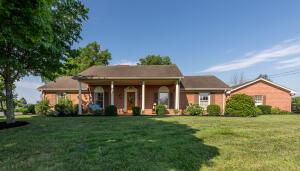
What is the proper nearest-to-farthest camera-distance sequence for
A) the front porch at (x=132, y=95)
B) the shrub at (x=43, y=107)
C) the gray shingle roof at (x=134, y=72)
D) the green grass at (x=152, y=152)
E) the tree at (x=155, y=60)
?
the green grass at (x=152, y=152), the gray shingle roof at (x=134, y=72), the shrub at (x=43, y=107), the front porch at (x=132, y=95), the tree at (x=155, y=60)

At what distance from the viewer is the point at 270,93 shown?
23.1 meters

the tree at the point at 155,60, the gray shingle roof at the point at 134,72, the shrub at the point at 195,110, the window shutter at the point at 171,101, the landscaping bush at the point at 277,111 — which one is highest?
the tree at the point at 155,60

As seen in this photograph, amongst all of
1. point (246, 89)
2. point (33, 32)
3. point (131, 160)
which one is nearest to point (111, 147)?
point (131, 160)

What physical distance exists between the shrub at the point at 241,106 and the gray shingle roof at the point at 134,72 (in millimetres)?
5191

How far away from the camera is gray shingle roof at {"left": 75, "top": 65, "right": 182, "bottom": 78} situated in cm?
1825

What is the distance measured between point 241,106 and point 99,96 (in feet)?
45.2

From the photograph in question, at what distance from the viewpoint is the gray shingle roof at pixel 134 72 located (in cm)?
1825

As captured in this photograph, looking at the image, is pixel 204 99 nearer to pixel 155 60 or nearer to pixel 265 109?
pixel 265 109

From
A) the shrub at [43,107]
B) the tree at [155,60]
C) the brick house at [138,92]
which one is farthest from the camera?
the tree at [155,60]

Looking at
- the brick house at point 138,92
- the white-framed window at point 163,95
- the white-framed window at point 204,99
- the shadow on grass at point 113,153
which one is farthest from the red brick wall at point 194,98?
the shadow on grass at point 113,153

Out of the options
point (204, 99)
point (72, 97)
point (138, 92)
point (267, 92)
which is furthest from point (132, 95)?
point (267, 92)

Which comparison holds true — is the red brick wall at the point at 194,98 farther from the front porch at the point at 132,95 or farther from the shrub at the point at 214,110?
the shrub at the point at 214,110

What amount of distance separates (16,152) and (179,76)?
13.6m

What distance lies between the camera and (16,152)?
5578 millimetres
